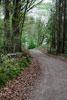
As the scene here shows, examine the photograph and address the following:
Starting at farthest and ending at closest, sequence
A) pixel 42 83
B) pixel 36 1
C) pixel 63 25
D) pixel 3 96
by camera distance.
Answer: pixel 63 25 < pixel 36 1 < pixel 42 83 < pixel 3 96

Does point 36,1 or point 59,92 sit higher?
point 36,1

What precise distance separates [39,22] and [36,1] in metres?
29.3

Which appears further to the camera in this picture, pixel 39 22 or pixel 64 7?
pixel 39 22

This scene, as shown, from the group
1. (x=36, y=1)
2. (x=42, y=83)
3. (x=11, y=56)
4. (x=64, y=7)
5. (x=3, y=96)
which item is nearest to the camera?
→ (x=3, y=96)

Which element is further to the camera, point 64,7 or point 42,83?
point 64,7

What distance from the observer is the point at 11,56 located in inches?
560

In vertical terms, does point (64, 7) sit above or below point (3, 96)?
above

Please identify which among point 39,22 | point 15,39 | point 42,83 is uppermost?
point 39,22

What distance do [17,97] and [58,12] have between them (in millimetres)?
19837

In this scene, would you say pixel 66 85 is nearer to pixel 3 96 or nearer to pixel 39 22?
pixel 3 96

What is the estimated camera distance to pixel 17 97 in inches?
256

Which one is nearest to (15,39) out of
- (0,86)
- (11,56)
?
(11,56)

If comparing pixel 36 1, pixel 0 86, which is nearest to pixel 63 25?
pixel 36 1

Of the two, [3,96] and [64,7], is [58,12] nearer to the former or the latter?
[64,7]
